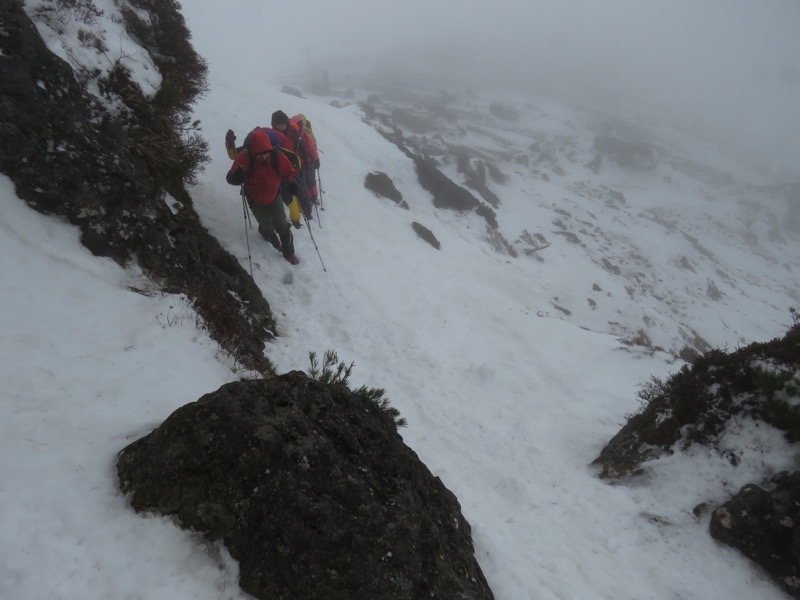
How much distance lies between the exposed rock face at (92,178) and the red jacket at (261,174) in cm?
212

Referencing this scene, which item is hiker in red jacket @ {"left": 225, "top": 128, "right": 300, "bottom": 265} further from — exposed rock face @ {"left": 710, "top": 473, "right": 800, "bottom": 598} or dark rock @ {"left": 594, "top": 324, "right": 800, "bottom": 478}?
exposed rock face @ {"left": 710, "top": 473, "right": 800, "bottom": 598}

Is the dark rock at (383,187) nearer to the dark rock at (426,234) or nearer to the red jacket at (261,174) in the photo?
the dark rock at (426,234)

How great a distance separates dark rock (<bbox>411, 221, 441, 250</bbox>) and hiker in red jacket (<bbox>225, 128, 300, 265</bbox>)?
408 inches

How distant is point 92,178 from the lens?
216 inches

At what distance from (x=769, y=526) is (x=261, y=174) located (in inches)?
409

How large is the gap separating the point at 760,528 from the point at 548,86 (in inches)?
4037

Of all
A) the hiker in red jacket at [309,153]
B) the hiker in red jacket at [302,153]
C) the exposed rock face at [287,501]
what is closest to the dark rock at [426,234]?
the hiker in red jacket at [309,153]

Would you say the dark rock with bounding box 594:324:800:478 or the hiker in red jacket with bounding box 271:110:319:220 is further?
the hiker in red jacket with bounding box 271:110:319:220

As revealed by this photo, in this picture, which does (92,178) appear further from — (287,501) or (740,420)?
(740,420)

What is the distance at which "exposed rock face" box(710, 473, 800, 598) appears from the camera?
479 cm

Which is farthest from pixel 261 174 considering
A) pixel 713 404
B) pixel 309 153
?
pixel 713 404

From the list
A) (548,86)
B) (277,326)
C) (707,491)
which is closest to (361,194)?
(277,326)

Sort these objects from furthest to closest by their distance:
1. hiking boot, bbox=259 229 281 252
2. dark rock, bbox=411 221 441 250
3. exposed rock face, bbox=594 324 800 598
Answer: dark rock, bbox=411 221 441 250, hiking boot, bbox=259 229 281 252, exposed rock face, bbox=594 324 800 598

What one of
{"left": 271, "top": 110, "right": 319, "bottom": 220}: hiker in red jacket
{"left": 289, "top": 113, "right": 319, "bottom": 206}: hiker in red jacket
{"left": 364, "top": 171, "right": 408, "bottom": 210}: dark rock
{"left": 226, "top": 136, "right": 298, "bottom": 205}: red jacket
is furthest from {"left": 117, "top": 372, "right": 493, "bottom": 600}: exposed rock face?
{"left": 364, "top": 171, "right": 408, "bottom": 210}: dark rock
